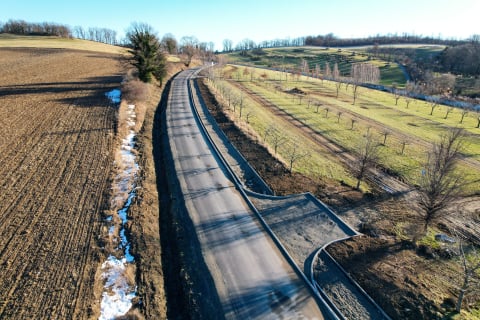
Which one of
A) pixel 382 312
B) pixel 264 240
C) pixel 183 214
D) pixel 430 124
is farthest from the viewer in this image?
pixel 430 124

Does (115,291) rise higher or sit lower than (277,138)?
lower

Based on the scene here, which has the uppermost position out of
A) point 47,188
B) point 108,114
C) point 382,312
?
point 108,114

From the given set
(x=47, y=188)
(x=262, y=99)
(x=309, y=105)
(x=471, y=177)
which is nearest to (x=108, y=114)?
(x=47, y=188)

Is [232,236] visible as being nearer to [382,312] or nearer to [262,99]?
[382,312]

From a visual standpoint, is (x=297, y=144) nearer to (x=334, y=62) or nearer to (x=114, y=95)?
(x=114, y=95)

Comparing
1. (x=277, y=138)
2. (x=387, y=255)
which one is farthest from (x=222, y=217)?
(x=277, y=138)

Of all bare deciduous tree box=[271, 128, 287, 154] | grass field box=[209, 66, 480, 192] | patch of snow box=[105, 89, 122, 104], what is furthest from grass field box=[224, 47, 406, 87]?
patch of snow box=[105, 89, 122, 104]

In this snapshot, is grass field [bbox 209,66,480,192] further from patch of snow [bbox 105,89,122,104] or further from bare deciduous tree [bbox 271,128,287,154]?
patch of snow [bbox 105,89,122,104]
